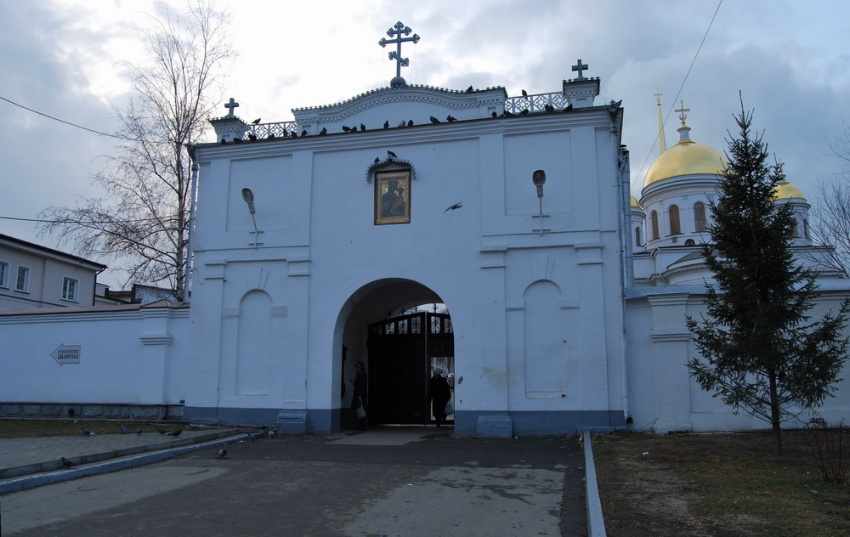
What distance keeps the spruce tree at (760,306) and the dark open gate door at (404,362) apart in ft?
28.0

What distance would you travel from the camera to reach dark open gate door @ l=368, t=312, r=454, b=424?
729 inches

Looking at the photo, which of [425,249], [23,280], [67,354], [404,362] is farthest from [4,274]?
[425,249]

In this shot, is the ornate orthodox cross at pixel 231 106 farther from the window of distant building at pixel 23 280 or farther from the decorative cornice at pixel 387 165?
the window of distant building at pixel 23 280

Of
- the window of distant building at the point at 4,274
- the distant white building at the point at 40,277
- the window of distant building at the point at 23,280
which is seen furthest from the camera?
the window of distant building at the point at 23,280

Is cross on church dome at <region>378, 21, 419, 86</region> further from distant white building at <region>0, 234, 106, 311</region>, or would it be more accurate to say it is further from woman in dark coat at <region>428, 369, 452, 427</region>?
distant white building at <region>0, 234, 106, 311</region>

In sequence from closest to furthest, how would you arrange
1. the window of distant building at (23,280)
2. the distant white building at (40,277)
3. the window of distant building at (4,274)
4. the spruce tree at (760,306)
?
the spruce tree at (760,306) < the window of distant building at (4,274) < the distant white building at (40,277) < the window of distant building at (23,280)

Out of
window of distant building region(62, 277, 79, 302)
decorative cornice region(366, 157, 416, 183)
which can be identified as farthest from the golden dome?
window of distant building region(62, 277, 79, 302)

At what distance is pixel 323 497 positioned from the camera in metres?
8.05

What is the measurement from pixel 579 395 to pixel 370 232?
6340 mm

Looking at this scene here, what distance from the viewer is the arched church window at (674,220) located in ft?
136

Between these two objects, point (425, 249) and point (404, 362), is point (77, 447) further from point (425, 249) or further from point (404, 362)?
point (404, 362)

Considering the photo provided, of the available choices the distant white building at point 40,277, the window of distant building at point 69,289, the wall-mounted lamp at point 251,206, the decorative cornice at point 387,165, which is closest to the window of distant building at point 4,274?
the distant white building at point 40,277

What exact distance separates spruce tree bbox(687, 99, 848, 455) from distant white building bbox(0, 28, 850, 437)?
321cm

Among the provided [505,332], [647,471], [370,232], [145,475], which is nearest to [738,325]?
[647,471]
